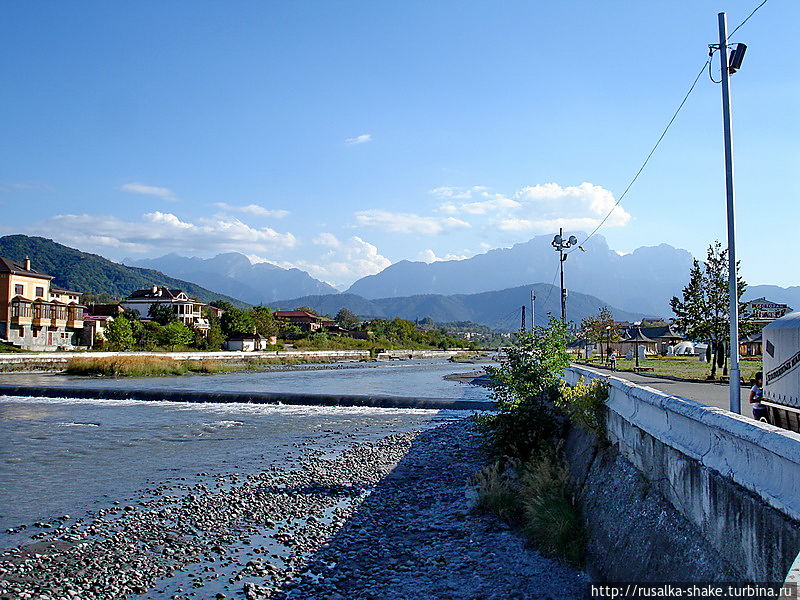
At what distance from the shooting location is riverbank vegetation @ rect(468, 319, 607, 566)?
32.5ft

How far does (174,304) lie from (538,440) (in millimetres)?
121795

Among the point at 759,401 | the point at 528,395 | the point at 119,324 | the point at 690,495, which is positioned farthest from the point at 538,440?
Answer: the point at 119,324

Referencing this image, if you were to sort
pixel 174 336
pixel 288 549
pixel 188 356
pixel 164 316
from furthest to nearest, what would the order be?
pixel 164 316 → pixel 174 336 → pixel 188 356 → pixel 288 549

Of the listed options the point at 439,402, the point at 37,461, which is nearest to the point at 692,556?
the point at 37,461

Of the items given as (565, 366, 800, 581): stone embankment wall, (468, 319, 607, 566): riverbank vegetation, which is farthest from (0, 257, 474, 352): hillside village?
(565, 366, 800, 581): stone embankment wall

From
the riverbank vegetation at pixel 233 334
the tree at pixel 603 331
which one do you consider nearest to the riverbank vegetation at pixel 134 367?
the riverbank vegetation at pixel 233 334

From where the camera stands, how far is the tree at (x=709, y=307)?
38.8 meters

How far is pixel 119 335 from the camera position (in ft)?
282

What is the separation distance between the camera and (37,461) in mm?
17594

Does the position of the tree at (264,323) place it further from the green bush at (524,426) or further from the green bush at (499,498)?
the green bush at (499,498)

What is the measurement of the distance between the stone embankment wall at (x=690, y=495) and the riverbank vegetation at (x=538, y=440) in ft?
1.71

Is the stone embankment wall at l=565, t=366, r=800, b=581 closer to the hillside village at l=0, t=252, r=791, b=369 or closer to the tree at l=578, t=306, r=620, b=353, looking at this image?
the hillside village at l=0, t=252, r=791, b=369

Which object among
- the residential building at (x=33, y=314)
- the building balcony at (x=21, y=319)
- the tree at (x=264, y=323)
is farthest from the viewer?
the tree at (x=264, y=323)

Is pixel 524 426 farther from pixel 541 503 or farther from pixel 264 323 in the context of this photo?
pixel 264 323
